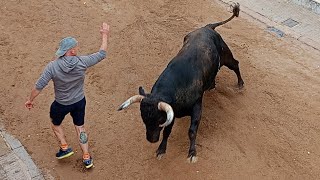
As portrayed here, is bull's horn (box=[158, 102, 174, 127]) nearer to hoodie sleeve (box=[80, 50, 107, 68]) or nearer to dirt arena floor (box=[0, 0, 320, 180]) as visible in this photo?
hoodie sleeve (box=[80, 50, 107, 68])

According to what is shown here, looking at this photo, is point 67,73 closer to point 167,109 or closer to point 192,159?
point 167,109

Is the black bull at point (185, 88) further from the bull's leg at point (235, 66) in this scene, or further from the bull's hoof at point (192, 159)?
the bull's leg at point (235, 66)

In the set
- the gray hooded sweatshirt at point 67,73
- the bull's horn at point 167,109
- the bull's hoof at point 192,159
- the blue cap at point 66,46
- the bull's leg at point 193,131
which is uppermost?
the blue cap at point 66,46

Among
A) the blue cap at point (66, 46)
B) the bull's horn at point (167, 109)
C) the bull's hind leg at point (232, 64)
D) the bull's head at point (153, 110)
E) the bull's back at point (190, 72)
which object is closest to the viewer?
the blue cap at point (66, 46)

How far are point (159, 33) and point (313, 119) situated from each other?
11.0 feet

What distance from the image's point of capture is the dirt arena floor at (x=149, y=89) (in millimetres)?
6977

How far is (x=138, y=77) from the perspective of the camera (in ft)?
28.1

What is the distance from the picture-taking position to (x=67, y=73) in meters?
6.00

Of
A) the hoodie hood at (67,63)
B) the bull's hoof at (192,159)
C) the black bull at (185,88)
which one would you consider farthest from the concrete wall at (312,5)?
the hoodie hood at (67,63)

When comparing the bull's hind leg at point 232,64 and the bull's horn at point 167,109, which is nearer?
the bull's horn at point 167,109

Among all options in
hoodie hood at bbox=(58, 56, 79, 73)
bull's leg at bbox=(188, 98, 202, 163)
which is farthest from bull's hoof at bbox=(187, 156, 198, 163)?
hoodie hood at bbox=(58, 56, 79, 73)

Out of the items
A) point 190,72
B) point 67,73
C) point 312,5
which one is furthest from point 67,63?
point 312,5

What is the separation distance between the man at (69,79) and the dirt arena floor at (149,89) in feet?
2.59

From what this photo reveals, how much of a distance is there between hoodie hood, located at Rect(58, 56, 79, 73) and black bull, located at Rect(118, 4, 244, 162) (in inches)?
30.0
